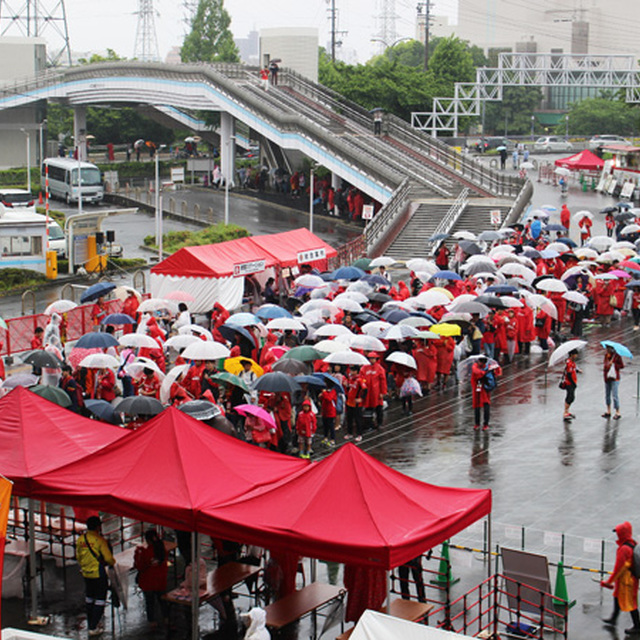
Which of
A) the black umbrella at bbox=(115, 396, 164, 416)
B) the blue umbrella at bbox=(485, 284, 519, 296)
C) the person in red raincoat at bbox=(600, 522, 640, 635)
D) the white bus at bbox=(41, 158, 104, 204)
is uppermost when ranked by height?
the white bus at bbox=(41, 158, 104, 204)

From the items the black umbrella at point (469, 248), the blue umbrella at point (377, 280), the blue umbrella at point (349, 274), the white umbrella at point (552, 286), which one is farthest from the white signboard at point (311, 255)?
the white umbrella at point (552, 286)

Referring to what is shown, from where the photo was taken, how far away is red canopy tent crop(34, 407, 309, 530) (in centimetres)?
1270

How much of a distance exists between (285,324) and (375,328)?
203 cm

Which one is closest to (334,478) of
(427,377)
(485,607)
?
(485,607)

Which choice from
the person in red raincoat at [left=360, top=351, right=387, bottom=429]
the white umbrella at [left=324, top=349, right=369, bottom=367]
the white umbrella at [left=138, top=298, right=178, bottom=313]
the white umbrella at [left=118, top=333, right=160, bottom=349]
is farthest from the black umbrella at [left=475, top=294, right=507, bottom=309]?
the white umbrella at [left=118, top=333, right=160, bottom=349]

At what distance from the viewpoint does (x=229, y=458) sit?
13.6 metres

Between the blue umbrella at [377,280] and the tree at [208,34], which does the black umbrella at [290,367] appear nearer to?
the blue umbrella at [377,280]

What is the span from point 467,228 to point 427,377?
778 inches

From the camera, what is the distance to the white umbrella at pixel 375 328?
22.6 meters

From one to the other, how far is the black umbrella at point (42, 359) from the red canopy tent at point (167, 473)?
279 inches

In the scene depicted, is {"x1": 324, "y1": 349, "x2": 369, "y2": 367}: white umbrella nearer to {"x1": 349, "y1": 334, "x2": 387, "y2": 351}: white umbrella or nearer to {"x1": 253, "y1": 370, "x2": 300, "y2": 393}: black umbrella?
{"x1": 349, "y1": 334, "x2": 387, "y2": 351}: white umbrella

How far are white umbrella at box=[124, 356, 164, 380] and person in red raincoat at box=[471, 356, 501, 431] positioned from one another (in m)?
5.79

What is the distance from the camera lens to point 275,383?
18.6 m

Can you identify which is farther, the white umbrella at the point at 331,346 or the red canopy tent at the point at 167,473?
the white umbrella at the point at 331,346
